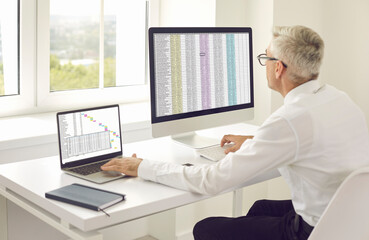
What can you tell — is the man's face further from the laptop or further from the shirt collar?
the laptop

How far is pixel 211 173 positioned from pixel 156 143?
673 mm

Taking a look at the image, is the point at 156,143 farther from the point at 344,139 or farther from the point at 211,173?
the point at 344,139

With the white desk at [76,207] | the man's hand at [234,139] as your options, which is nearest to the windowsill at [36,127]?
the white desk at [76,207]

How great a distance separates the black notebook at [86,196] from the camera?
163 centimetres

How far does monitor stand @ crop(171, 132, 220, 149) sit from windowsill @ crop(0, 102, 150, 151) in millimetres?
399

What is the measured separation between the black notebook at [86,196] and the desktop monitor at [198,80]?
465 mm

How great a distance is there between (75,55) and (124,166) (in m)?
1.24

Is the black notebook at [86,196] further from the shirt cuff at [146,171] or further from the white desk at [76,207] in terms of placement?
the shirt cuff at [146,171]

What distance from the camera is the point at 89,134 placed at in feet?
6.64

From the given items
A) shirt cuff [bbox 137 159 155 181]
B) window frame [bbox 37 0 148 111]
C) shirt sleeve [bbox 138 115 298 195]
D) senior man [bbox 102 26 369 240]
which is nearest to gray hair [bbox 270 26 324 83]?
senior man [bbox 102 26 369 240]

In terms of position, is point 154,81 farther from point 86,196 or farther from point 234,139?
point 86,196

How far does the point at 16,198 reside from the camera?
6.19ft

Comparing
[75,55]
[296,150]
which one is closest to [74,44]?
[75,55]

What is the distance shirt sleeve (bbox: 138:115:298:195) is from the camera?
1.70 metres
